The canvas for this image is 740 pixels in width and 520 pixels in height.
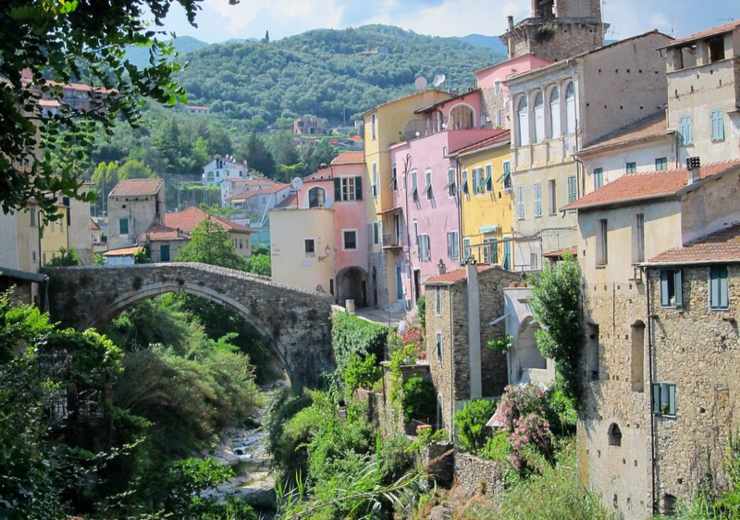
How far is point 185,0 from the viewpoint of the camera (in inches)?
525

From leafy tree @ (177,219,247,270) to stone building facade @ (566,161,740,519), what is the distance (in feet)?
151

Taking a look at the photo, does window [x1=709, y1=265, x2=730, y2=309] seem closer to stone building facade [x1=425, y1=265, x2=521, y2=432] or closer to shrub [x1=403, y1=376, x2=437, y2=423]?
stone building facade [x1=425, y1=265, x2=521, y2=432]

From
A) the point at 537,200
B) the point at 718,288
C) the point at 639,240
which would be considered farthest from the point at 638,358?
the point at 537,200

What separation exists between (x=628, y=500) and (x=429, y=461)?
8570 mm

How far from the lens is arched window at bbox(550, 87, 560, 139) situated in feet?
130

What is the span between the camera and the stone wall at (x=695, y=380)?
2492 cm

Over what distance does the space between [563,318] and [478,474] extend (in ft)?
18.8

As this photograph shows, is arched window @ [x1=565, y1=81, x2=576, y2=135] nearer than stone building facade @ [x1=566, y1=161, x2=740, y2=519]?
No

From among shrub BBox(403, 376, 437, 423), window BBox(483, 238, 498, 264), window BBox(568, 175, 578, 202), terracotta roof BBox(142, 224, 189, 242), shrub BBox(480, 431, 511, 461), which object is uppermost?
window BBox(568, 175, 578, 202)

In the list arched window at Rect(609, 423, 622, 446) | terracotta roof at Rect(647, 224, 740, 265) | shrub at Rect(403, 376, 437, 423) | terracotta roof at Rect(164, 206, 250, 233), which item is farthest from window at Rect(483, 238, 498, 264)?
terracotta roof at Rect(164, 206, 250, 233)

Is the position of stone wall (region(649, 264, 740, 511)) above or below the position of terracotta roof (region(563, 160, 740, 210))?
below

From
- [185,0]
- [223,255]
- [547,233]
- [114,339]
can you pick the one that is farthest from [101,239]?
[185,0]

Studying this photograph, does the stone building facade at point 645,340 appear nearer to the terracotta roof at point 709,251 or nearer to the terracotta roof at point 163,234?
the terracotta roof at point 709,251

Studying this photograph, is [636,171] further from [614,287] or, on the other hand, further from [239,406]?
[239,406]
